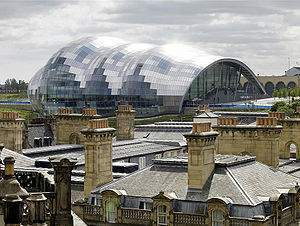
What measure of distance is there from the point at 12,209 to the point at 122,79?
464 ft

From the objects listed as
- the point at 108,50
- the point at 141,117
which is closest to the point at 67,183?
the point at 141,117

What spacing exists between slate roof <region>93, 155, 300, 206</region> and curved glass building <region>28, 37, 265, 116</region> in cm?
11305

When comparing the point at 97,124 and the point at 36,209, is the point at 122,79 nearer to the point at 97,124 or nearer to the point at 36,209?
the point at 97,124

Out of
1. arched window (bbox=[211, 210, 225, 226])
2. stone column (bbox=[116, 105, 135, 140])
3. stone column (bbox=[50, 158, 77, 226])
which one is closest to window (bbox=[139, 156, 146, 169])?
stone column (bbox=[116, 105, 135, 140])

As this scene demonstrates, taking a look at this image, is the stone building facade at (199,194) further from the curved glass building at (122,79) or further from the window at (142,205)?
the curved glass building at (122,79)

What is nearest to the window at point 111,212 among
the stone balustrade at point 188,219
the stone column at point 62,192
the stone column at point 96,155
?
the stone column at point 96,155

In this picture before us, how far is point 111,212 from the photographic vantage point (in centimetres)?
3841

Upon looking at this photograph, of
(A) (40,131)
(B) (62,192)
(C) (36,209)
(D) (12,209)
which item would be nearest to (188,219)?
(B) (62,192)

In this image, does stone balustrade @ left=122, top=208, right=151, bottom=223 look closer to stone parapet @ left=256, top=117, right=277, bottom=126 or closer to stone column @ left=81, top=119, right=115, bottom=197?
stone column @ left=81, top=119, right=115, bottom=197

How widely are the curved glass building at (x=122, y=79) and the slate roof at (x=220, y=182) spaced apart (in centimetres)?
11305

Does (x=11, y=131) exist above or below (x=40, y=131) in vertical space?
above

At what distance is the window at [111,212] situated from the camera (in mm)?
38219

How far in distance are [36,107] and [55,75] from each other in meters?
11.4

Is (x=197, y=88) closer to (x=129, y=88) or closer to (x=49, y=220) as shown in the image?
(x=129, y=88)
